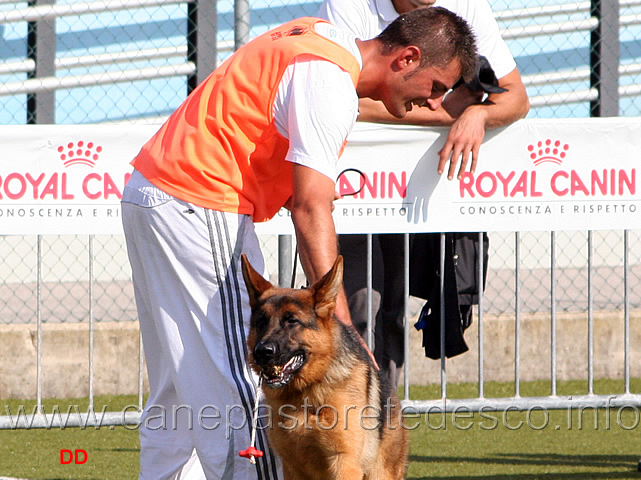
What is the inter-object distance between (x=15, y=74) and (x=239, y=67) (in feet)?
20.4

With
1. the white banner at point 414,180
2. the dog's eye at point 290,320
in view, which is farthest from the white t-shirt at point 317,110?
the white banner at point 414,180

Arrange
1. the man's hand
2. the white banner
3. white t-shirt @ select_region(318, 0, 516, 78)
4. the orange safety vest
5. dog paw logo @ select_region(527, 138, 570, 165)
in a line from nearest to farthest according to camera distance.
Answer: the orange safety vest < white t-shirt @ select_region(318, 0, 516, 78) < the man's hand < the white banner < dog paw logo @ select_region(527, 138, 570, 165)

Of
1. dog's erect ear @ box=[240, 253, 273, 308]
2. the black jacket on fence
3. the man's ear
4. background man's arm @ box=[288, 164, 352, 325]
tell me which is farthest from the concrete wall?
the man's ear

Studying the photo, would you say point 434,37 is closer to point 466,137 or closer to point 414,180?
point 466,137

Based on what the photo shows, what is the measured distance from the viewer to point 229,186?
3352 mm

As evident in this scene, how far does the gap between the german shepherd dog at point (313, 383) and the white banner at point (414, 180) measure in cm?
160

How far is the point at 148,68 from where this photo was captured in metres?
9.02

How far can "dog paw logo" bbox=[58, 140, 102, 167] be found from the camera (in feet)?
16.5

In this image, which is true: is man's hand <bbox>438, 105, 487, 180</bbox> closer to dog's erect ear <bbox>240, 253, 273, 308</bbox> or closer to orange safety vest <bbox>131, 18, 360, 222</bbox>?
orange safety vest <bbox>131, 18, 360, 222</bbox>

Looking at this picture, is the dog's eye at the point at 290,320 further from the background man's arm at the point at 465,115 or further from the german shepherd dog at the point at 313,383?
the background man's arm at the point at 465,115

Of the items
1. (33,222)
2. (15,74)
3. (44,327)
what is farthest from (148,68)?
(33,222)

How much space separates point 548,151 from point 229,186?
2.48m

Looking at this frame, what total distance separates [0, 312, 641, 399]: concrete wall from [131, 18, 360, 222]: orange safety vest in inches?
161

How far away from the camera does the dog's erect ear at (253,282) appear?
3.31 meters
